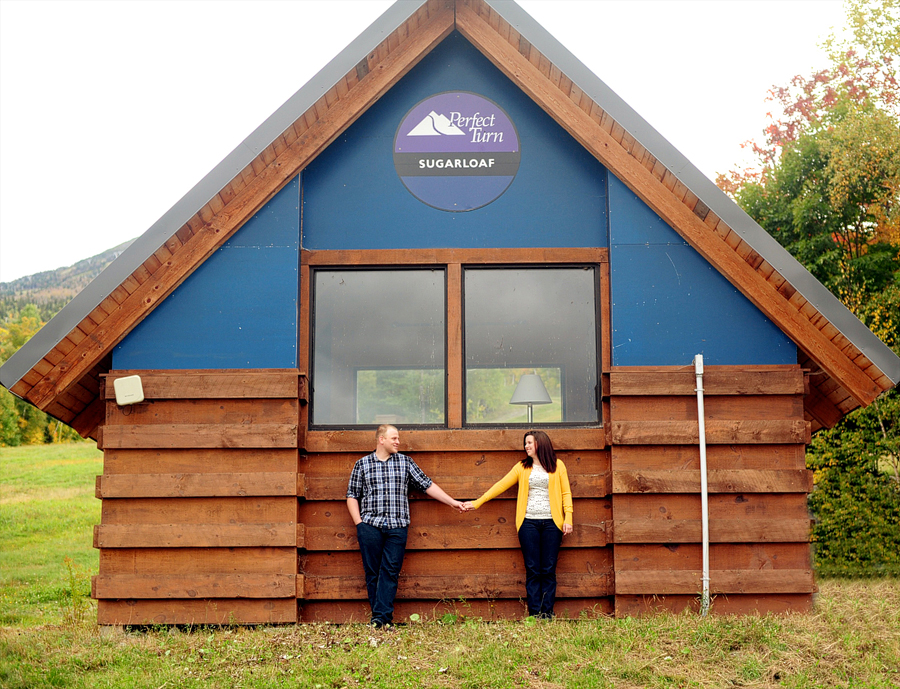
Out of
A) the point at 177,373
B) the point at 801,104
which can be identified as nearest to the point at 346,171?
the point at 177,373

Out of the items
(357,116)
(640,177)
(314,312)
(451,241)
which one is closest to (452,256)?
(451,241)

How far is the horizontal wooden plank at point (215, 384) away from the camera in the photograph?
7.14 meters

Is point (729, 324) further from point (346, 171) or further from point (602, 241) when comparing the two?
point (346, 171)

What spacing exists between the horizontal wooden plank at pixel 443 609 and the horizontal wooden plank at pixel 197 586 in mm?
345

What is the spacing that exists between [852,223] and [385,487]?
17713mm

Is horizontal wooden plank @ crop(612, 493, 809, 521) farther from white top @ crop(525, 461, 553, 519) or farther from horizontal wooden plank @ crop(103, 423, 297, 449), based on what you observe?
horizontal wooden plank @ crop(103, 423, 297, 449)

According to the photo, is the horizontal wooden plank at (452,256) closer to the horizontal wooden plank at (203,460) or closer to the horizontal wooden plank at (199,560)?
the horizontal wooden plank at (203,460)

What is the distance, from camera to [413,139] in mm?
7730

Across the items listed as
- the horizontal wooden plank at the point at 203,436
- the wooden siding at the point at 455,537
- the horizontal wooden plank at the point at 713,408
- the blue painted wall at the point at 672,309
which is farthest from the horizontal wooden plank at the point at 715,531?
the horizontal wooden plank at the point at 203,436

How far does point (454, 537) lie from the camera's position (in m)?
7.23

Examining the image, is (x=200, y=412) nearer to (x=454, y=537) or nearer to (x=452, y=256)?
(x=454, y=537)

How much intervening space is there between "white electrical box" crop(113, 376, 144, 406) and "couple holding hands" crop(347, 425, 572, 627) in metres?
1.93

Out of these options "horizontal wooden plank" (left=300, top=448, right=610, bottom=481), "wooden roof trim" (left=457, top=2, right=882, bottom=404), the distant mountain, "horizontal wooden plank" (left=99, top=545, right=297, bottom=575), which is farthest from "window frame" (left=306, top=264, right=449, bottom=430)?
the distant mountain

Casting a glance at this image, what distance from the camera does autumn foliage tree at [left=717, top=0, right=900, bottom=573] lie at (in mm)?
13172
